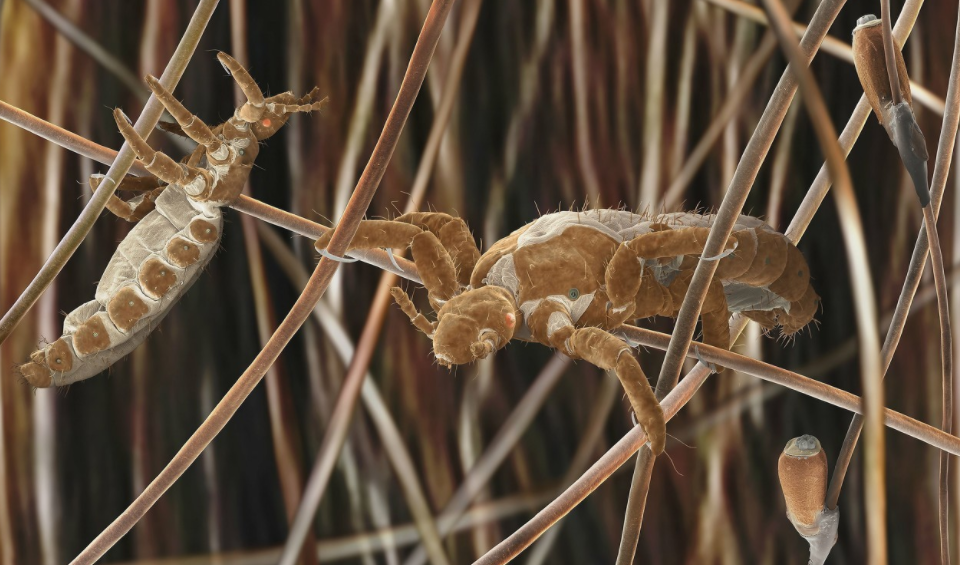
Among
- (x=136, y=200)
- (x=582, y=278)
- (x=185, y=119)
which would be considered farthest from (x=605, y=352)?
(x=136, y=200)

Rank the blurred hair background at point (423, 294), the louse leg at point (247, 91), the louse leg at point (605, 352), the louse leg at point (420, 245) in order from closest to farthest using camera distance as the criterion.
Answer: the louse leg at point (605, 352) < the louse leg at point (420, 245) < the louse leg at point (247, 91) < the blurred hair background at point (423, 294)

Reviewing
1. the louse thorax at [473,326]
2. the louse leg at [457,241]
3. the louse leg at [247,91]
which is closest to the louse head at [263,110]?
the louse leg at [247,91]

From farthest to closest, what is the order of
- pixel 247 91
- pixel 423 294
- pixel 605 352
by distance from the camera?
pixel 423 294, pixel 247 91, pixel 605 352

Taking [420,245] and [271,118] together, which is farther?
[271,118]

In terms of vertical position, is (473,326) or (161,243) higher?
(161,243)

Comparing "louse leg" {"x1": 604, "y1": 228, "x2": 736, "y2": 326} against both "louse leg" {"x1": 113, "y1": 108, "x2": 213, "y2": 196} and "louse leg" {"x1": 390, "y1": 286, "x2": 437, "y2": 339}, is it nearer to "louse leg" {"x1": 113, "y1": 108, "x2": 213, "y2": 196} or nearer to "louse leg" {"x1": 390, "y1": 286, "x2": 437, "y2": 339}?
"louse leg" {"x1": 390, "y1": 286, "x2": 437, "y2": 339}

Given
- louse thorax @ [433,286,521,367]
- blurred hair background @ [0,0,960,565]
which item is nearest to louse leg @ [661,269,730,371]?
louse thorax @ [433,286,521,367]

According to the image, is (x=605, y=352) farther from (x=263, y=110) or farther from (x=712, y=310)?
(x=263, y=110)

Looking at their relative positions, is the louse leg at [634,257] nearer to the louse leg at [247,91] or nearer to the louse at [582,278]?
the louse at [582,278]
